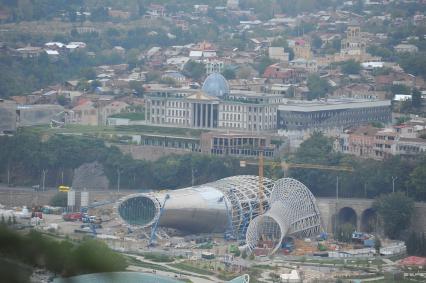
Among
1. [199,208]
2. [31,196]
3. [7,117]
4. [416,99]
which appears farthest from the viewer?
[416,99]

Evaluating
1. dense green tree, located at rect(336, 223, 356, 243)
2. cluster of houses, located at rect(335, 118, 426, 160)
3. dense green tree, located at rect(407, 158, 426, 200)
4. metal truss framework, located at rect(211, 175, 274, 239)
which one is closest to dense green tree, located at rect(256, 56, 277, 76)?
cluster of houses, located at rect(335, 118, 426, 160)

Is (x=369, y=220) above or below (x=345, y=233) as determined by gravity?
below

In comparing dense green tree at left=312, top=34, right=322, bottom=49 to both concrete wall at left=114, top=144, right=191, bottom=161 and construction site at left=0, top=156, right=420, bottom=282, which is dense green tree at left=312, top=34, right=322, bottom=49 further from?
construction site at left=0, top=156, right=420, bottom=282

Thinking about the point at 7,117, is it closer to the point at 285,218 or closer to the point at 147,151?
the point at 147,151

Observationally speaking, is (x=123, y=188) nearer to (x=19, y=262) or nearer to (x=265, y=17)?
(x=19, y=262)

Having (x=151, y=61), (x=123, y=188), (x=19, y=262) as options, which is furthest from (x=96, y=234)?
(x=151, y=61)

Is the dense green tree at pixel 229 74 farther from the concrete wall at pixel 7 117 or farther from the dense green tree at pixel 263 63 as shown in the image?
the concrete wall at pixel 7 117

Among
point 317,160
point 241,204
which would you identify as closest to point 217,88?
point 317,160
